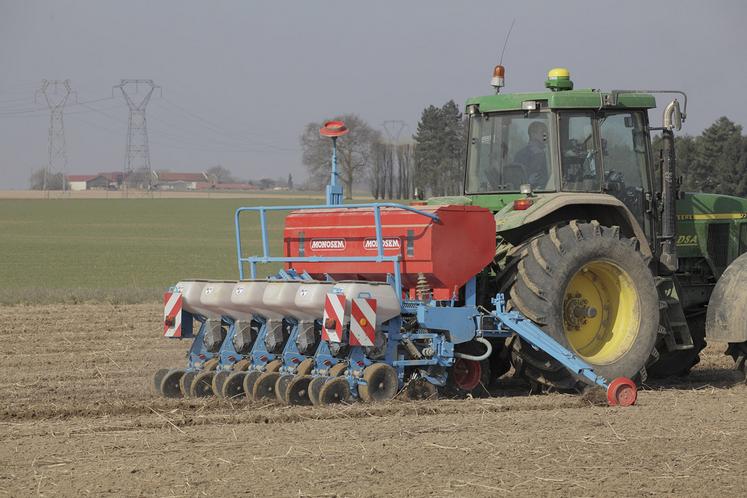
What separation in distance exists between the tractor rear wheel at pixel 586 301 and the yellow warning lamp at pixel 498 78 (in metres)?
1.74

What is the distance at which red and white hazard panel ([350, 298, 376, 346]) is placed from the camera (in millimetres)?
7531

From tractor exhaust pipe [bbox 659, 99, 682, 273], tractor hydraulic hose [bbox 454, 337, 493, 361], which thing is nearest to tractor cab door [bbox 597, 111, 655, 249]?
tractor exhaust pipe [bbox 659, 99, 682, 273]

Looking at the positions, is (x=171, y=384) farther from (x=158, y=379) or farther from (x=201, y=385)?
(x=201, y=385)

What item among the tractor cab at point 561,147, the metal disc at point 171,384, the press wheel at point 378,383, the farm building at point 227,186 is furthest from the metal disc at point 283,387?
the farm building at point 227,186

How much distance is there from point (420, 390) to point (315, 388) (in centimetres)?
82

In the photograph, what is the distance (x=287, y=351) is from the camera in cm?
812

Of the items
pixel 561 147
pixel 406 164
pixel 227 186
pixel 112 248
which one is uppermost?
pixel 406 164

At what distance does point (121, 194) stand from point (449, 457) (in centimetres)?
9199

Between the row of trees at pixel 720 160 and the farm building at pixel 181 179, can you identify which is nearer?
the row of trees at pixel 720 160

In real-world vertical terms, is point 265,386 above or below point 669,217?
below

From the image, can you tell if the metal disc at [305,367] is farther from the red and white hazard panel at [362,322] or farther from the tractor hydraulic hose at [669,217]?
the tractor hydraulic hose at [669,217]

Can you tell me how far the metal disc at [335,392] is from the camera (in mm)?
7457

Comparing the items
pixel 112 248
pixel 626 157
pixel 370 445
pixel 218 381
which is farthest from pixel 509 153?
pixel 112 248

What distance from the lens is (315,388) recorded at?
7551mm
